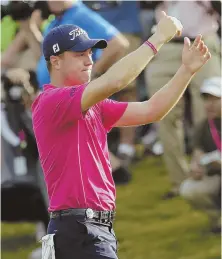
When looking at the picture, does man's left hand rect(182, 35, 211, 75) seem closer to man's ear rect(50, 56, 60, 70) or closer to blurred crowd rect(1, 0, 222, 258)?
man's ear rect(50, 56, 60, 70)

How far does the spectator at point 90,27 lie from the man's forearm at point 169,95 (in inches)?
85.7

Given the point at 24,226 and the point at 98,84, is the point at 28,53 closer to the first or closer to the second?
Answer: the point at 24,226

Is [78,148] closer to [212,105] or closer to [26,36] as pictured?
[212,105]

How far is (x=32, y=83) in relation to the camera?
8.02m

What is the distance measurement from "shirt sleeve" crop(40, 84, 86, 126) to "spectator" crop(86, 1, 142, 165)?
467 centimetres

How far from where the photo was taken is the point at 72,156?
4367 mm

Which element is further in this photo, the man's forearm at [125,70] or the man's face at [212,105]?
the man's face at [212,105]

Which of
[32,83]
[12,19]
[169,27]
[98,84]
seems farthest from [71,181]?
[12,19]

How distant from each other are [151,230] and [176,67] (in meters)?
1.45

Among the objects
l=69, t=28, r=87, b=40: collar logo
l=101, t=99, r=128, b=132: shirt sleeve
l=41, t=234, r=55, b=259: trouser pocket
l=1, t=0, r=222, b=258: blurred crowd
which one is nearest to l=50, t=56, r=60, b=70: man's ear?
l=69, t=28, r=87, b=40: collar logo

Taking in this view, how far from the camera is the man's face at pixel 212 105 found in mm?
7199

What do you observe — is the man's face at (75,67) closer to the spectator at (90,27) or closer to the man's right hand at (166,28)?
the man's right hand at (166,28)

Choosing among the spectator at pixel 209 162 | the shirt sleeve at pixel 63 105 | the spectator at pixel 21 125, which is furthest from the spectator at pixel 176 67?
the shirt sleeve at pixel 63 105

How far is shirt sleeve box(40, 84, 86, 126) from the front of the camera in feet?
13.9
